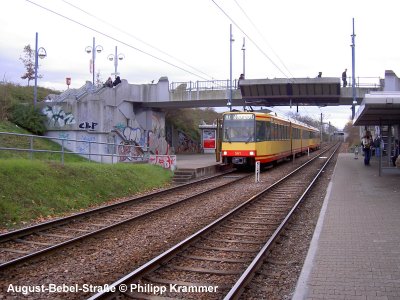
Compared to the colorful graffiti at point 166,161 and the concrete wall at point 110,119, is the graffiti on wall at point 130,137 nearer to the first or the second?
the concrete wall at point 110,119

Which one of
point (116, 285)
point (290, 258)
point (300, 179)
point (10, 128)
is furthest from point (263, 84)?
point (116, 285)

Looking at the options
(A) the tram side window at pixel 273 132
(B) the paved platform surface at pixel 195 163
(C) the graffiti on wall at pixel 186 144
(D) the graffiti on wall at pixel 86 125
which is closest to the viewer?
(B) the paved platform surface at pixel 195 163

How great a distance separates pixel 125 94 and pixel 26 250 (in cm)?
2790

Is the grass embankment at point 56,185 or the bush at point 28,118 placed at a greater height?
the bush at point 28,118

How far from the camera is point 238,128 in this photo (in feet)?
80.3

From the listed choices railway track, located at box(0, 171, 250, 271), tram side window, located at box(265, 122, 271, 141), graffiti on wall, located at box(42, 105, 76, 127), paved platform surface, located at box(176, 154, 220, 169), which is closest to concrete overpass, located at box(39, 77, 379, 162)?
graffiti on wall, located at box(42, 105, 76, 127)

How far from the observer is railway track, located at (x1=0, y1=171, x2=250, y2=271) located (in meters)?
8.11

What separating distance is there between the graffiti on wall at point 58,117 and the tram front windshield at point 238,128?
434 inches

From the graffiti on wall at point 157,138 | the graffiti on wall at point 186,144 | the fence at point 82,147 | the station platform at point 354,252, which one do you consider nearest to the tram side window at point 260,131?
the fence at point 82,147

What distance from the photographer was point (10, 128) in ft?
87.5

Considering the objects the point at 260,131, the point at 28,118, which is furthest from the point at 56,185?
the point at 28,118

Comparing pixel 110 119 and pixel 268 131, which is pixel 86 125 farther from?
pixel 268 131

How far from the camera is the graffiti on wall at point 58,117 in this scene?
30.3 meters

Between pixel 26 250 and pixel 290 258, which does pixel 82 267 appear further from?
pixel 290 258
